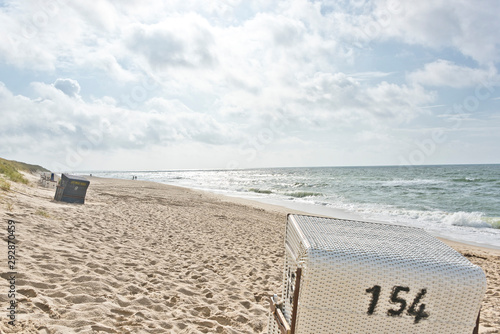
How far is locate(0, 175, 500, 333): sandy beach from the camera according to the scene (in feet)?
11.3

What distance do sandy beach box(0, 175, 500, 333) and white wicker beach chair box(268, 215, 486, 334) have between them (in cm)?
219

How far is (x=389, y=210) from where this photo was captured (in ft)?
62.0

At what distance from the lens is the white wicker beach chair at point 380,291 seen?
1.81 meters

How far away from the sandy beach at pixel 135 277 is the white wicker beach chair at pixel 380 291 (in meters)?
2.19

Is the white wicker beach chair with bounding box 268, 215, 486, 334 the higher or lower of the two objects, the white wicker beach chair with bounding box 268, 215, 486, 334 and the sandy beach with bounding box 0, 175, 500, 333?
the higher

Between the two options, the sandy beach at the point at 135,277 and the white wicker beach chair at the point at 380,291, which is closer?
the white wicker beach chair at the point at 380,291

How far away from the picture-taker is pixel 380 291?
1835 millimetres

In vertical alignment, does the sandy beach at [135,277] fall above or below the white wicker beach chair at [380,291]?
below

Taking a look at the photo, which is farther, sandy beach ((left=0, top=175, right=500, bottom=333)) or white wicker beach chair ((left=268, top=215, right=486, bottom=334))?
sandy beach ((left=0, top=175, right=500, bottom=333))

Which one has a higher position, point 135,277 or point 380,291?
point 380,291

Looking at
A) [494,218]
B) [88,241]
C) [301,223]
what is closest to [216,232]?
[88,241]

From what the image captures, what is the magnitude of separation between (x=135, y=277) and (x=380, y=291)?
4.06 metres

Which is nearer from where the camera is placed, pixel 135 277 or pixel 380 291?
pixel 380 291

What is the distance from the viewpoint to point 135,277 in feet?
16.0
